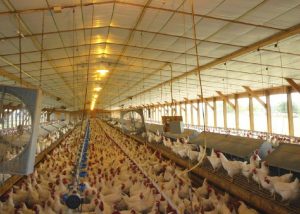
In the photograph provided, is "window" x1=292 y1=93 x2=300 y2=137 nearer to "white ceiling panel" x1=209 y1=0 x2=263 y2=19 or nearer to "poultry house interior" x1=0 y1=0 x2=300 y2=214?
"poultry house interior" x1=0 y1=0 x2=300 y2=214

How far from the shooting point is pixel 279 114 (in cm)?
1614

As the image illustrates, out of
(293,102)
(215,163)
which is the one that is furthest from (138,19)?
(293,102)

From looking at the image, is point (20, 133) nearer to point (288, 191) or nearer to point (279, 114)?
point (288, 191)

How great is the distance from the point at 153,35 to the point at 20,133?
18.1ft

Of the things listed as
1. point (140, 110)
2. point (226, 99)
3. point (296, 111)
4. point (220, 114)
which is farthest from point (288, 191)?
point (220, 114)

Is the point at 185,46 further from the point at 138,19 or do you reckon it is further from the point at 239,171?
the point at 239,171

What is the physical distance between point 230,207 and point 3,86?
3.60 m

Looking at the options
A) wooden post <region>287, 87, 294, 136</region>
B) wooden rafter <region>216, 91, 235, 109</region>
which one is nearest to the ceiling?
wooden post <region>287, 87, 294, 136</region>

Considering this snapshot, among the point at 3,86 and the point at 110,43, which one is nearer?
the point at 3,86

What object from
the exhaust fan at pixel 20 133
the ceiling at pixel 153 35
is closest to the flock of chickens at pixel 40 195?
the exhaust fan at pixel 20 133

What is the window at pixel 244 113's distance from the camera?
18.5m

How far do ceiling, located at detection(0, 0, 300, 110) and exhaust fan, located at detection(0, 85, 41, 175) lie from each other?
1.08 m

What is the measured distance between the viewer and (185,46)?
865 centimetres

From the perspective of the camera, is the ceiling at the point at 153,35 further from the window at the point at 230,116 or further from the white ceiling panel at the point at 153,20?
the window at the point at 230,116
